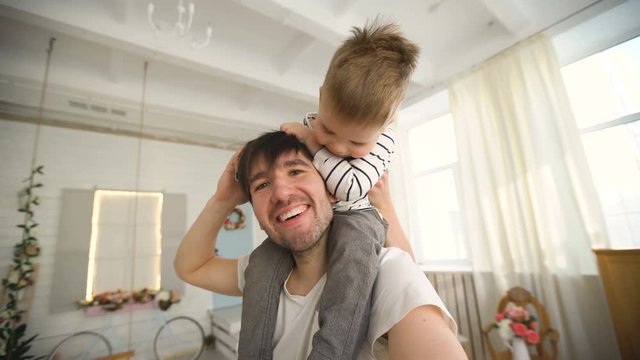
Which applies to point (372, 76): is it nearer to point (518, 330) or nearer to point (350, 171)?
point (350, 171)

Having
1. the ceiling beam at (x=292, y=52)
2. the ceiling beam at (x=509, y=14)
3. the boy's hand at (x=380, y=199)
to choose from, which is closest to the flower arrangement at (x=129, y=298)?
the ceiling beam at (x=292, y=52)

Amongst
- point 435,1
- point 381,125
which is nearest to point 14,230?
point 381,125

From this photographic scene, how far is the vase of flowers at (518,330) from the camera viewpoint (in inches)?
77.4

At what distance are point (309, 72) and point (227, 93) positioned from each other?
1121 mm

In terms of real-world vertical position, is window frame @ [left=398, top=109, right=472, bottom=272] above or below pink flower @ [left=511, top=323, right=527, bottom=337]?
above

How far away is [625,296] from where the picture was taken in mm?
1774

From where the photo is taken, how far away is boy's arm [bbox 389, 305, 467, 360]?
0.56 metres

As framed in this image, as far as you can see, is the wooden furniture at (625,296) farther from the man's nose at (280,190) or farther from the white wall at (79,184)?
the white wall at (79,184)

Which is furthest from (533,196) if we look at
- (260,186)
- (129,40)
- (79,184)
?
(79,184)

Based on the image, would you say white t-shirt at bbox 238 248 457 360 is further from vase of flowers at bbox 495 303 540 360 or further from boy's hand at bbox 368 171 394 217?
vase of flowers at bbox 495 303 540 360

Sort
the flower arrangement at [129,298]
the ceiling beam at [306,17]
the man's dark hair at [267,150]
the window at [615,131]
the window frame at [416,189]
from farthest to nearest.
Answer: the window frame at [416,189] → the flower arrangement at [129,298] → the window at [615,131] → the ceiling beam at [306,17] → the man's dark hair at [267,150]

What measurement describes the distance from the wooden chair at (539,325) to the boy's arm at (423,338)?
231 centimetres

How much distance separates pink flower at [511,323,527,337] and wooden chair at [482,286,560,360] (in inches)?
12.2

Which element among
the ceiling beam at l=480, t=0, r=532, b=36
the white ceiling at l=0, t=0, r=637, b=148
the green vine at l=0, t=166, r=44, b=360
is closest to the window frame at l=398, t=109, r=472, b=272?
the white ceiling at l=0, t=0, r=637, b=148
